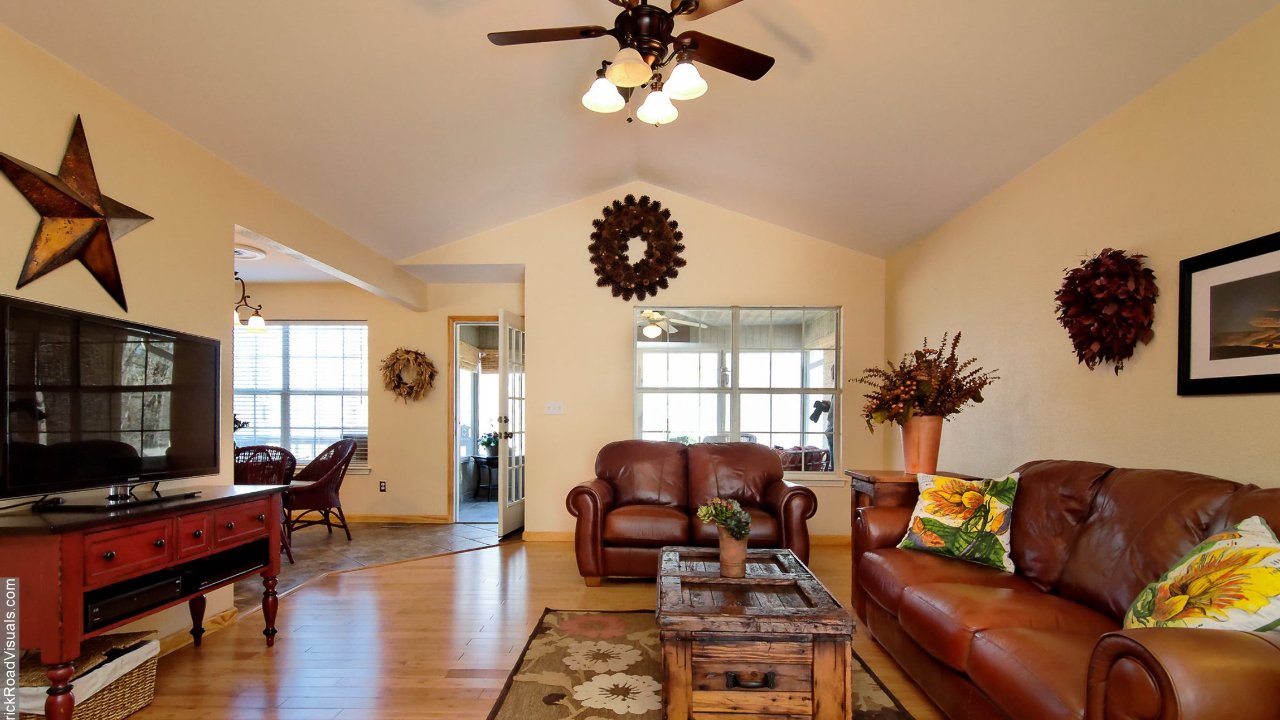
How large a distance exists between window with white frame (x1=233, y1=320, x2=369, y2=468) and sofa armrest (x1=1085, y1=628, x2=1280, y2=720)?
251 inches

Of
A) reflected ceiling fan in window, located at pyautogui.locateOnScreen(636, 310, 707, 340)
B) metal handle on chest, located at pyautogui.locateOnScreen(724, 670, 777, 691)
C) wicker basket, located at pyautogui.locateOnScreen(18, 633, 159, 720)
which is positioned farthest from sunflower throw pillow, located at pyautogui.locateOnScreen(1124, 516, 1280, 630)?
reflected ceiling fan in window, located at pyautogui.locateOnScreen(636, 310, 707, 340)

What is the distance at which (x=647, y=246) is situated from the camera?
5.31m

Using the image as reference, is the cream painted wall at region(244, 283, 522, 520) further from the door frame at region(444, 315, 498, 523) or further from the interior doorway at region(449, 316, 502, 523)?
the interior doorway at region(449, 316, 502, 523)

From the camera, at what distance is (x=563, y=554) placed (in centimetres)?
483

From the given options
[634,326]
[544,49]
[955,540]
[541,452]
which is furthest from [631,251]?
[955,540]

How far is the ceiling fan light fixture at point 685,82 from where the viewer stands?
7.09 feet

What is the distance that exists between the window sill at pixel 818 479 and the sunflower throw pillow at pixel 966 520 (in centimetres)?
236

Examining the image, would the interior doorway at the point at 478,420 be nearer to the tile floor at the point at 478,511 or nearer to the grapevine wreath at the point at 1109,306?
the tile floor at the point at 478,511

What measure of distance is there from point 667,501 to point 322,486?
9.65 ft

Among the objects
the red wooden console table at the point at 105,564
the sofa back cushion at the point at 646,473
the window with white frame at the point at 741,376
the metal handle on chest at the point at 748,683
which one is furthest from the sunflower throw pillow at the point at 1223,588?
the window with white frame at the point at 741,376

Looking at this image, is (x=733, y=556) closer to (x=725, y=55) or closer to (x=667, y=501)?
(x=667, y=501)

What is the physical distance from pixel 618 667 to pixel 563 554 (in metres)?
2.18

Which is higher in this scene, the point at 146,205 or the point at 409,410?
the point at 146,205

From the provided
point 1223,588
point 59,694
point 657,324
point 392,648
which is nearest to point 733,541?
point 1223,588
